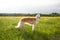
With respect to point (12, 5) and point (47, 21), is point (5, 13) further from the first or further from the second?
point (47, 21)

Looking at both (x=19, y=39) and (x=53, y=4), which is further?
(x=53, y=4)

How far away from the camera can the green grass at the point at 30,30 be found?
1.18 meters

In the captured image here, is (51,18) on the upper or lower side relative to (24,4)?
lower

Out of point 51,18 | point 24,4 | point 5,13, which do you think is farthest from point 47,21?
point 5,13

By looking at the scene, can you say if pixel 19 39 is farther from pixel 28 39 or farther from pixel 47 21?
pixel 47 21

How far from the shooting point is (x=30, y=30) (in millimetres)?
1216

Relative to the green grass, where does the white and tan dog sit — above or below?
above

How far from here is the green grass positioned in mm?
1185

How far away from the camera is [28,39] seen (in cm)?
118

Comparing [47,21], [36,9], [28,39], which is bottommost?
[28,39]

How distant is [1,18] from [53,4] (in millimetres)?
509

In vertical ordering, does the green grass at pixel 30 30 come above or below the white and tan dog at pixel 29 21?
below

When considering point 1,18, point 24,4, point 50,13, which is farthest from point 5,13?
point 50,13

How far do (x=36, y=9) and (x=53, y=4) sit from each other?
0.17 metres
